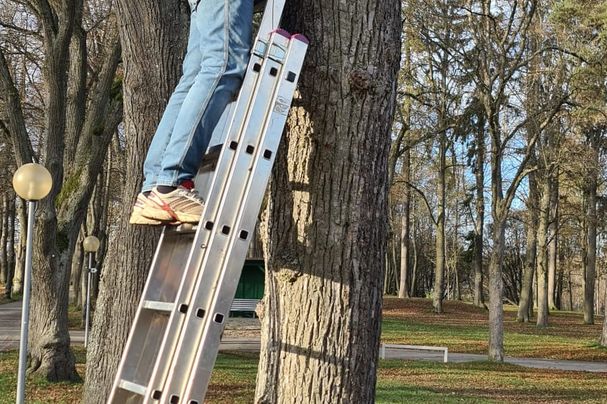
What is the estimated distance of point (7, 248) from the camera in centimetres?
4803

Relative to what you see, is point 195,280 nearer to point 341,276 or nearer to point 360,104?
point 341,276

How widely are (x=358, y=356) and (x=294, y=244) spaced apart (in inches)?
21.9

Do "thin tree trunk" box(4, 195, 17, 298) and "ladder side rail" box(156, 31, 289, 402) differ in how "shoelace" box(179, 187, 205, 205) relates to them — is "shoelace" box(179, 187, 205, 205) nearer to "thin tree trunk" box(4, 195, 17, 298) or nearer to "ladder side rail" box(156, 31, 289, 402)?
"ladder side rail" box(156, 31, 289, 402)

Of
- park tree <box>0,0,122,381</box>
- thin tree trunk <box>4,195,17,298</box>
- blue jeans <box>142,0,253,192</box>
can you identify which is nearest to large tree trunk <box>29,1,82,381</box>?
park tree <box>0,0,122,381</box>

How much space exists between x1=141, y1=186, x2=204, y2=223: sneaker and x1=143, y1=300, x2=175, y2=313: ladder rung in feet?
1.12

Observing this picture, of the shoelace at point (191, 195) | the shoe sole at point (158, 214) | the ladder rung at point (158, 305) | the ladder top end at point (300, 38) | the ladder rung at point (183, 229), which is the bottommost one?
the ladder rung at point (158, 305)

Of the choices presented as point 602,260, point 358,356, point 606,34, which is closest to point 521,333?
point 606,34

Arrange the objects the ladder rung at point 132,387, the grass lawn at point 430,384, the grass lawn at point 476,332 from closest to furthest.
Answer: the ladder rung at point 132,387 < the grass lawn at point 430,384 < the grass lawn at point 476,332

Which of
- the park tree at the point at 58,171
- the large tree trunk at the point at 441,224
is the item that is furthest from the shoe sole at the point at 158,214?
the large tree trunk at the point at 441,224

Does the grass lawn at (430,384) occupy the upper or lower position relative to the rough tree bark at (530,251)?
lower

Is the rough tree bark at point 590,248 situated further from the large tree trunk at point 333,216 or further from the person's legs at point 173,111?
the person's legs at point 173,111

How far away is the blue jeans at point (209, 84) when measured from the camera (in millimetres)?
3125

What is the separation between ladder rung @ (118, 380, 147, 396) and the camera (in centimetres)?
283

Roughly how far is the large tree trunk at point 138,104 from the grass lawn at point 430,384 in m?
5.77
